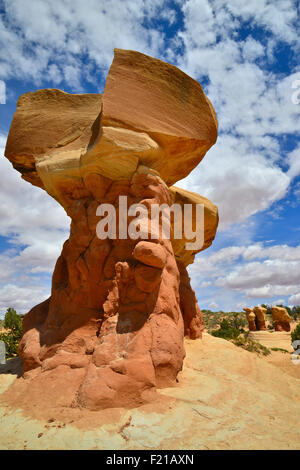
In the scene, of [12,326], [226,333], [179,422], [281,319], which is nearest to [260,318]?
[281,319]

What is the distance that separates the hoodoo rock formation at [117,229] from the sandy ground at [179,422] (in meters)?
0.29

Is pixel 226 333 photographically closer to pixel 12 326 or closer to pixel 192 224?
pixel 192 224

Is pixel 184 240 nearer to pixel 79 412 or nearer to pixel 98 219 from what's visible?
pixel 98 219

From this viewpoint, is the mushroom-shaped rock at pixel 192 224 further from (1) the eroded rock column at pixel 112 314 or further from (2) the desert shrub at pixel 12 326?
(2) the desert shrub at pixel 12 326

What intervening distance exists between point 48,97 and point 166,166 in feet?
12.3

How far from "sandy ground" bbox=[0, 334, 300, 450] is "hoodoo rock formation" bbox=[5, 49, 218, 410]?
11.6 inches

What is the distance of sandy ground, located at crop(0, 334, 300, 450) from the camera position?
8.93ft

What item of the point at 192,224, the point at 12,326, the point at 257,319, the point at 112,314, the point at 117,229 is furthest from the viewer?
the point at 257,319

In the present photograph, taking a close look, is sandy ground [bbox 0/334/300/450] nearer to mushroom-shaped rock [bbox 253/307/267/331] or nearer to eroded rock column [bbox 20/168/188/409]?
eroded rock column [bbox 20/168/188/409]

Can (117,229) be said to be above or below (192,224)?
below

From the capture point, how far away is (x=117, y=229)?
210 inches

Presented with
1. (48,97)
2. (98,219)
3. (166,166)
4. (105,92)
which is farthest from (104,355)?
(48,97)

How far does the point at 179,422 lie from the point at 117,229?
3.36 metres
